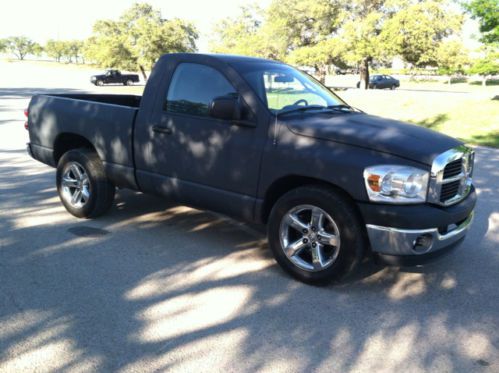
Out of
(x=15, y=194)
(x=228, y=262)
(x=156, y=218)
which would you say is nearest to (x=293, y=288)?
(x=228, y=262)

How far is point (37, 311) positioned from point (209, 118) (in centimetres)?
211

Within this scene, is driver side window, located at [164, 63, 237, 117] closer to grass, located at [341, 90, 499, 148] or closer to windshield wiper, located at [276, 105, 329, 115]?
windshield wiper, located at [276, 105, 329, 115]

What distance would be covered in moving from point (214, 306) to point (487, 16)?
16.6 metres

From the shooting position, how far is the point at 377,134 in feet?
12.3

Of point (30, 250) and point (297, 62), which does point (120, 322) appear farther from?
point (297, 62)

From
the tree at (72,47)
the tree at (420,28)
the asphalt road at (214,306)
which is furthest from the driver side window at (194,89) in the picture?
the tree at (72,47)

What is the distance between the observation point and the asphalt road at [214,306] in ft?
9.65

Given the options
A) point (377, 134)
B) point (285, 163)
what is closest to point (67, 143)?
point (285, 163)

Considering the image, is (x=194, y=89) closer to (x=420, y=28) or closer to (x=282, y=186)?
(x=282, y=186)

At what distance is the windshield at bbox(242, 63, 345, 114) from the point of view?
13.9ft

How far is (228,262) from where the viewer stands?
A: 438 centimetres

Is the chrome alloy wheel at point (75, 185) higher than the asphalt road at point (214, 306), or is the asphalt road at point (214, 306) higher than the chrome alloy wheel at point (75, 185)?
the chrome alloy wheel at point (75, 185)

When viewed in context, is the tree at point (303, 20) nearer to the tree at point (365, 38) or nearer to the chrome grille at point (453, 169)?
the tree at point (365, 38)

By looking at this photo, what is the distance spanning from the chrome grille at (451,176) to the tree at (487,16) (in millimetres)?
14632
